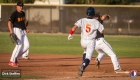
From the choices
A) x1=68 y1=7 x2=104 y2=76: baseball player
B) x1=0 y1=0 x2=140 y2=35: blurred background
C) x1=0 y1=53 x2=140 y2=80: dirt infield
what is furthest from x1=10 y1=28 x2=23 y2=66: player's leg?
x1=0 y1=0 x2=140 y2=35: blurred background

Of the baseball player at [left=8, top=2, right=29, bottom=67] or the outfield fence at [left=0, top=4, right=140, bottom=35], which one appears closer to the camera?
the baseball player at [left=8, top=2, right=29, bottom=67]

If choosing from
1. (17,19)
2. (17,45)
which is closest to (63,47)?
(17,19)

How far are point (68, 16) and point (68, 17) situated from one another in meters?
0.10

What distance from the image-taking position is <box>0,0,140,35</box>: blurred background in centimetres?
3831

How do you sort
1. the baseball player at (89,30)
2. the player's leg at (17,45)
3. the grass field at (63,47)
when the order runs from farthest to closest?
1. the grass field at (63,47)
2. the player's leg at (17,45)
3. the baseball player at (89,30)

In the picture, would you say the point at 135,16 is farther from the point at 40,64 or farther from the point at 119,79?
the point at 119,79

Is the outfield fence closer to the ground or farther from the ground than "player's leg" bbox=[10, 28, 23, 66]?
closer to the ground

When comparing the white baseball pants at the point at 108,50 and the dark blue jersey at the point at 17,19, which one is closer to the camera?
the white baseball pants at the point at 108,50

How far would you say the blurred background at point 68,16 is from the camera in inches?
1508

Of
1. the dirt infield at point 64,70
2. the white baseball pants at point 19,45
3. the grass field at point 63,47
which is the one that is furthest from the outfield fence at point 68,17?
the white baseball pants at point 19,45

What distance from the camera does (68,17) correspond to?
39312 millimetres

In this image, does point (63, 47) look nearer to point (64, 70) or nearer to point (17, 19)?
point (17, 19)

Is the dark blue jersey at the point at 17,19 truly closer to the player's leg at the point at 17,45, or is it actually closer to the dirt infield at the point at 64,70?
the player's leg at the point at 17,45

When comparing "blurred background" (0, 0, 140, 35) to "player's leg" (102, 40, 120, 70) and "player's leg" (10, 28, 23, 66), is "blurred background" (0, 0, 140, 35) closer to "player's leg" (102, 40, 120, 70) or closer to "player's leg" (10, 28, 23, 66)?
"player's leg" (10, 28, 23, 66)
